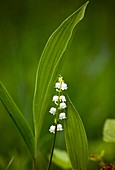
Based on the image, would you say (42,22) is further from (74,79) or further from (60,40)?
(60,40)

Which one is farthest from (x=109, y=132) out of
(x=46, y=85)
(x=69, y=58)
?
(x=69, y=58)

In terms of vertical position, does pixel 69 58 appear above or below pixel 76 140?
above

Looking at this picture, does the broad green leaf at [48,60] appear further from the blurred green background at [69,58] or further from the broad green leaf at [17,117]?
the blurred green background at [69,58]

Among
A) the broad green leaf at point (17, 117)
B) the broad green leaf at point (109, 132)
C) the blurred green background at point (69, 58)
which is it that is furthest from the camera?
the blurred green background at point (69, 58)

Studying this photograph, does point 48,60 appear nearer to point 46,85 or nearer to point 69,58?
point 46,85

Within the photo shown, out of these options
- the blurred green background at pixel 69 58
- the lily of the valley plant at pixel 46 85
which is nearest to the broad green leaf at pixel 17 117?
the lily of the valley plant at pixel 46 85
